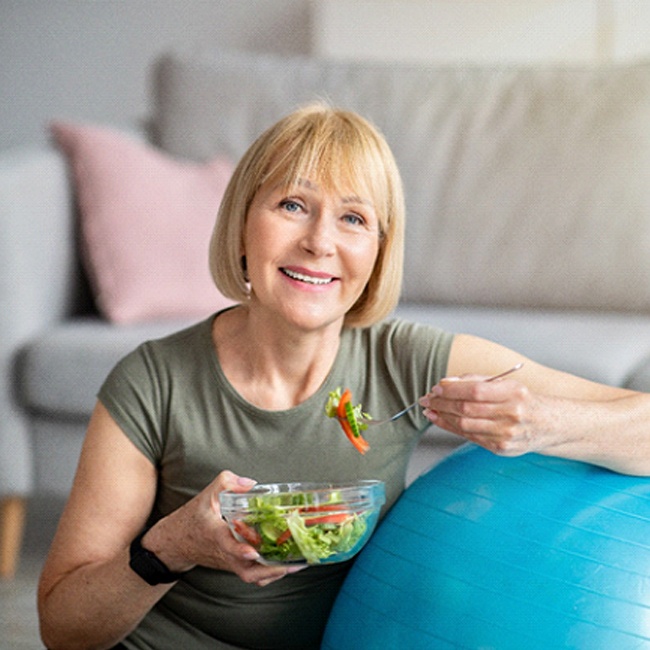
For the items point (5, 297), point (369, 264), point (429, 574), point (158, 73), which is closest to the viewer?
point (429, 574)

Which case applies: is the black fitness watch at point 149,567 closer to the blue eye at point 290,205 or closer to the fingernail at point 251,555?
the fingernail at point 251,555

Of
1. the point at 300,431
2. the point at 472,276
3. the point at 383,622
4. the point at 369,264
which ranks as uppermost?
the point at 369,264

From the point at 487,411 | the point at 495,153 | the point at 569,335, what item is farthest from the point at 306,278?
the point at 495,153

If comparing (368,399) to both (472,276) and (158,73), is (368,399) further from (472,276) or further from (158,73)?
(158,73)

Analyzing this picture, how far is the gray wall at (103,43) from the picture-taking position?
14.1 ft

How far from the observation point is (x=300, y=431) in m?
1.53

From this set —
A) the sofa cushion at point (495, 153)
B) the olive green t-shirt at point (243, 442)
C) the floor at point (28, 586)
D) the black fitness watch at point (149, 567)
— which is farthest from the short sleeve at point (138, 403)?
the sofa cushion at point (495, 153)

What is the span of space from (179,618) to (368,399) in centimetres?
38

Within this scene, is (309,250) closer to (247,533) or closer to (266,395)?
(266,395)

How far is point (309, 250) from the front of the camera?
57.7 inches

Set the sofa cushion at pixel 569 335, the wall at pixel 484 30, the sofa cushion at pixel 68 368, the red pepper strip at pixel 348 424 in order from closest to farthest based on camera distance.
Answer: the red pepper strip at pixel 348 424, the sofa cushion at pixel 569 335, the sofa cushion at pixel 68 368, the wall at pixel 484 30

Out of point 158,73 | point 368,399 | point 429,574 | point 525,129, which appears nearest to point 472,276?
point 525,129

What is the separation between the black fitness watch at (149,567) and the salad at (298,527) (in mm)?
221

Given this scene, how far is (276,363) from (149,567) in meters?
0.32
